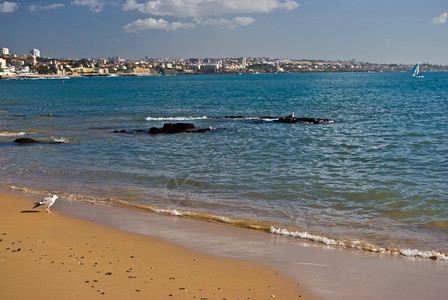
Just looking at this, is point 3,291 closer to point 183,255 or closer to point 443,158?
point 183,255

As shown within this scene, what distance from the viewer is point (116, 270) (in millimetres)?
7738

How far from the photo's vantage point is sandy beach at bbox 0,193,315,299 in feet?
22.8

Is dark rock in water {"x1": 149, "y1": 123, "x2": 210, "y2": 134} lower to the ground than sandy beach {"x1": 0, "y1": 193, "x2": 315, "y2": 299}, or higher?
lower

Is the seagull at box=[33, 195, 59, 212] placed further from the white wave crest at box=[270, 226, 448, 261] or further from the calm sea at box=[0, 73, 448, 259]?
the white wave crest at box=[270, 226, 448, 261]

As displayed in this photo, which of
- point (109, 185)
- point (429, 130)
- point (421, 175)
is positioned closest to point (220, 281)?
point (109, 185)

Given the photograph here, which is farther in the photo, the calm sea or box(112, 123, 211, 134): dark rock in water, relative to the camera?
box(112, 123, 211, 134): dark rock in water

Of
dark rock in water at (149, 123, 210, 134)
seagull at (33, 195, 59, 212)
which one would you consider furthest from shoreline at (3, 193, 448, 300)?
dark rock in water at (149, 123, 210, 134)

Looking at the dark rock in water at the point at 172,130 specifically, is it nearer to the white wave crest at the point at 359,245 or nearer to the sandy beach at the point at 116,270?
the sandy beach at the point at 116,270

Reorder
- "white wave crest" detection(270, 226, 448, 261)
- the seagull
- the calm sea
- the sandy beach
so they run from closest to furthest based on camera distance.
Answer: the sandy beach → "white wave crest" detection(270, 226, 448, 261) → the calm sea → the seagull

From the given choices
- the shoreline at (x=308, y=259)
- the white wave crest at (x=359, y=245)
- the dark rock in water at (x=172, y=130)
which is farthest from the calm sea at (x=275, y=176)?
the dark rock in water at (x=172, y=130)

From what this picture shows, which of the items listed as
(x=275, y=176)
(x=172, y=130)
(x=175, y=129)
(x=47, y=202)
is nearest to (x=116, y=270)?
(x=47, y=202)

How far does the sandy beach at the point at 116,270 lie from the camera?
694 centimetres

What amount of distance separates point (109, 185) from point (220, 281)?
8292mm

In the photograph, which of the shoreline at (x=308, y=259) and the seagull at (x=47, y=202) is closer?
the shoreline at (x=308, y=259)
